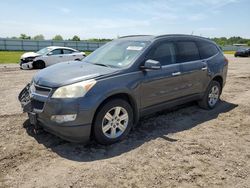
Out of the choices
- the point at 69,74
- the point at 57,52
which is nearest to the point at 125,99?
the point at 69,74

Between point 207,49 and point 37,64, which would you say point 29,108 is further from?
point 37,64

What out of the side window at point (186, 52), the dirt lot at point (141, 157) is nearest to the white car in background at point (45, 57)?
the side window at point (186, 52)

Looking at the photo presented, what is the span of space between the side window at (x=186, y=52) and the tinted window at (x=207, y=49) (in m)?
0.21

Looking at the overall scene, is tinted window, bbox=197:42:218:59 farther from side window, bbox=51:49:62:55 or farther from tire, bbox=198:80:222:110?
side window, bbox=51:49:62:55

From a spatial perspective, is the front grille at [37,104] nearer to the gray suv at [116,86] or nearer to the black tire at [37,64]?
the gray suv at [116,86]

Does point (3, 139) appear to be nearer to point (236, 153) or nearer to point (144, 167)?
point (144, 167)

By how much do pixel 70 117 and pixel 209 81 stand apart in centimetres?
389

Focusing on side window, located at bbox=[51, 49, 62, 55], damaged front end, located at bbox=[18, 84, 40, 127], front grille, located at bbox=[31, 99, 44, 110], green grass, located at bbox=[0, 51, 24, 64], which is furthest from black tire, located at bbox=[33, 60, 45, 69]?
front grille, located at bbox=[31, 99, 44, 110]

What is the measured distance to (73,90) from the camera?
13.7ft

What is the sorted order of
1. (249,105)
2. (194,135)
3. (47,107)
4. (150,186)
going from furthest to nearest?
1. (249,105)
2. (194,135)
3. (47,107)
4. (150,186)

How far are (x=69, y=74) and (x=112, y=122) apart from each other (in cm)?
106

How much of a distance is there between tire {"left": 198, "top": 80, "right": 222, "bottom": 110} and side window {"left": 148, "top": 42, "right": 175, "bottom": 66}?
165 centimetres

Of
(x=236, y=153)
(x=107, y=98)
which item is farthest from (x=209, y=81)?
(x=107, y=98)

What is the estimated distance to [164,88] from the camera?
17.7ft
